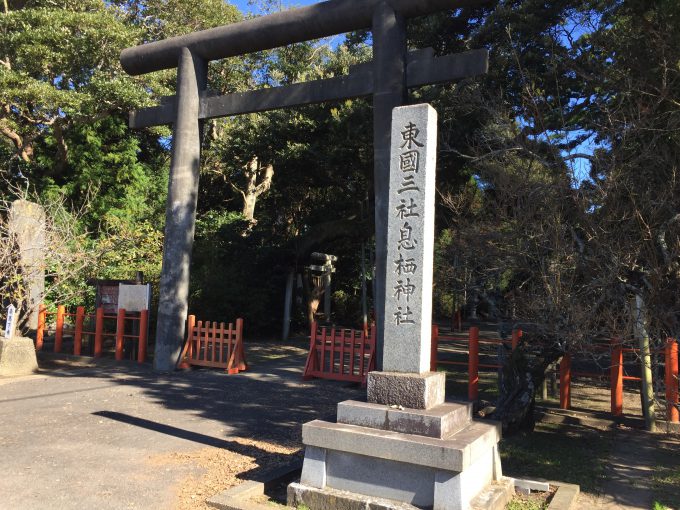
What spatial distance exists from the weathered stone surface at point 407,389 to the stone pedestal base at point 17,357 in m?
8.93

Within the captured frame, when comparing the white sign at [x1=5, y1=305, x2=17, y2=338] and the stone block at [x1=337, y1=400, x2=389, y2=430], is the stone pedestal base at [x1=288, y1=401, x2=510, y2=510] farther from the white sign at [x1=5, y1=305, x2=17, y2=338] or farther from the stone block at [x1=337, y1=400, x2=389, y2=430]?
the white sign at [x1=5, y1=305, x2=17, y2=338]

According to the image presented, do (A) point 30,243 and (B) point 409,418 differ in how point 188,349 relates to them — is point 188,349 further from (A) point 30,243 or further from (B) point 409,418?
(B) point 409,418

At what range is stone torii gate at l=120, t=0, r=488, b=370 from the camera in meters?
9.01

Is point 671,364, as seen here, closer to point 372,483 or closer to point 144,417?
point 372,483

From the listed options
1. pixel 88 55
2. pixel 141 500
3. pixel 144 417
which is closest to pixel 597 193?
pixel 141 500

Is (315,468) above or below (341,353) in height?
below

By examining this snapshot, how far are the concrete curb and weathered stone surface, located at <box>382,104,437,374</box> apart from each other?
1.45m

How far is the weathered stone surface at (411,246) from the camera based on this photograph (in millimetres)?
4941

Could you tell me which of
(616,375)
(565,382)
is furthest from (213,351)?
(616,375)

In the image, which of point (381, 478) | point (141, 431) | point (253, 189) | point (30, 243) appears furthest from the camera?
point (253, 189)

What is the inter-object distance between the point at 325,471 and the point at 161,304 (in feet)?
25.4

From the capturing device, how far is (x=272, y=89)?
10664mm

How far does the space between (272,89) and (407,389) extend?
7.51 m

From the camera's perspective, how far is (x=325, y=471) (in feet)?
15.7
